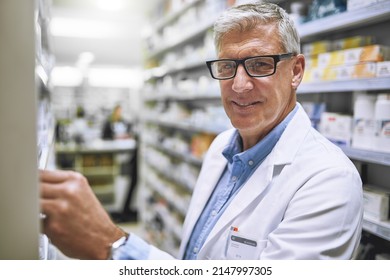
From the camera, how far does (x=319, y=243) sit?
3.23ft

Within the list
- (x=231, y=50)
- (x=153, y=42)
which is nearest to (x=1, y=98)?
(x=231, y=50)

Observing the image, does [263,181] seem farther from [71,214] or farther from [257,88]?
[71,214]

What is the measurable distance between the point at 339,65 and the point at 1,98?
1312mm

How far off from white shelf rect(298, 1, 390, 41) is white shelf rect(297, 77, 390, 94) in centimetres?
23

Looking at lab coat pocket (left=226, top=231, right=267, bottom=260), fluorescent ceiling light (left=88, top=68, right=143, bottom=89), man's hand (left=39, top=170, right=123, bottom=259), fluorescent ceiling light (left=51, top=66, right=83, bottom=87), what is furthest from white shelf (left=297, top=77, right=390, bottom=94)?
fluorescent ceiling light (left=88, top=68, right=143, bottom=89)

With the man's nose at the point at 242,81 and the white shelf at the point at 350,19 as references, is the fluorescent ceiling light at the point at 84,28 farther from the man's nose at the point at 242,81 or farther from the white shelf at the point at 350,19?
the man's nose at the point at 242,81

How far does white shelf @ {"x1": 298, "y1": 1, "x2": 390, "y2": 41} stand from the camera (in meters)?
1.29

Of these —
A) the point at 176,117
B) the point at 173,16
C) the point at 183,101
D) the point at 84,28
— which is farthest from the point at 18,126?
the point at 84,28

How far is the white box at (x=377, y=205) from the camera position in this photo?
139cm

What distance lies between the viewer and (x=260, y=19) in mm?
1150

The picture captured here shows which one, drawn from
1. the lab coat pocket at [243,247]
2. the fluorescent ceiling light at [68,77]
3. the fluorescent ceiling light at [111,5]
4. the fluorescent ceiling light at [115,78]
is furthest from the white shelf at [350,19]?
the fluorescent ceiling light at [115,78]

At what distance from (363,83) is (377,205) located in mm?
477

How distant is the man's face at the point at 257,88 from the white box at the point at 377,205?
510 mm
